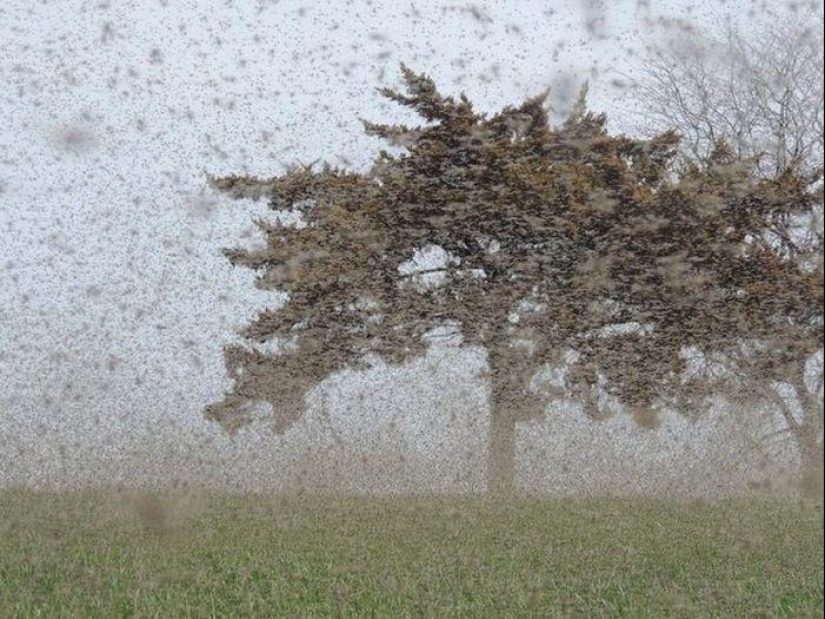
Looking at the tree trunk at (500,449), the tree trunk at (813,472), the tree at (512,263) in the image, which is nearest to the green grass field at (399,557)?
the tree trunk at (500,449)

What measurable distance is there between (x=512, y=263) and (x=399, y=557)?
4079mm

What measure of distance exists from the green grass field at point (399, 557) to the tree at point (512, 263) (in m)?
1.12

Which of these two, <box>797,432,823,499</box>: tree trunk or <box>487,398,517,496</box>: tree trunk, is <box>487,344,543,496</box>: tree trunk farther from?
<box>797,432,823,499</box>: tree trunk

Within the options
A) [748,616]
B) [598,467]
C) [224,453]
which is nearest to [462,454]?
[598,467]

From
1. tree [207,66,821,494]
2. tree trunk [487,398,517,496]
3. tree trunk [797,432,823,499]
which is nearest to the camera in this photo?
tree trunk [797,432,823,499]

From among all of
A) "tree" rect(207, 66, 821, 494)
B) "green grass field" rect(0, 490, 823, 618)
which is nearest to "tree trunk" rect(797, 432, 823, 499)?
"green grass field" rect(0, 490, 823, 618)

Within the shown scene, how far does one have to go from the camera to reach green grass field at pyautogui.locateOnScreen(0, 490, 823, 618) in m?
4.55

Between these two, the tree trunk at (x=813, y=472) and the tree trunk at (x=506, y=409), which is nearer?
the tree trunk at (x=813, y=472)

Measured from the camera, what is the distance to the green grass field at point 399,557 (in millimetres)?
4555

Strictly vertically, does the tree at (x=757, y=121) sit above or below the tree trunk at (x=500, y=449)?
above

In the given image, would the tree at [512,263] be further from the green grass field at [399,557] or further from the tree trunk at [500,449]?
the green grass field at [399,557]

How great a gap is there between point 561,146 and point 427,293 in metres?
1.96

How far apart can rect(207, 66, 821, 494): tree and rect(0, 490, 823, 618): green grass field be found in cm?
112

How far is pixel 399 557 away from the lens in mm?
5508
